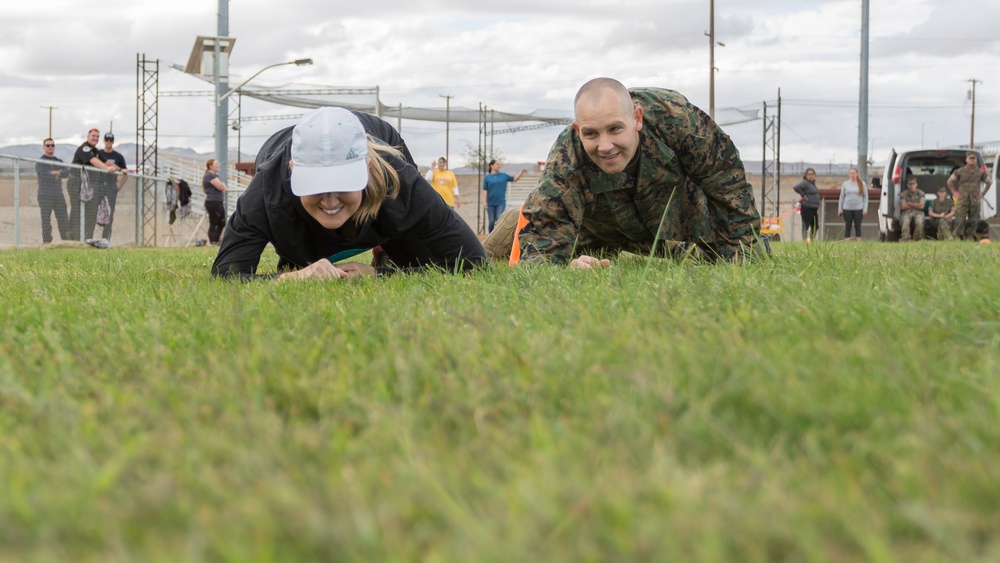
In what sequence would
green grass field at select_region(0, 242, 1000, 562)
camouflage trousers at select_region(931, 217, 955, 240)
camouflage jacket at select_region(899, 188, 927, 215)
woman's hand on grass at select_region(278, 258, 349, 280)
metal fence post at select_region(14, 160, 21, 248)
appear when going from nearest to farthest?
green grass field at select_region(0, 242, 1000, 562) < woman's hand on grass at select_region(278, 258, 349, 280) < metal fence post at select_region(14, 160, 21, 248) < camouflage trousers at select_region(931, 217, 955, 240) < camouflage jacket at select_region(899, 188, 927, 215)

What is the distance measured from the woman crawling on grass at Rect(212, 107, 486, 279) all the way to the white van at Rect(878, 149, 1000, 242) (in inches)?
725

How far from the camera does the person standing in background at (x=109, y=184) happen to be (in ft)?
52.7

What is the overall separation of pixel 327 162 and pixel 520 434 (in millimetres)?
2943

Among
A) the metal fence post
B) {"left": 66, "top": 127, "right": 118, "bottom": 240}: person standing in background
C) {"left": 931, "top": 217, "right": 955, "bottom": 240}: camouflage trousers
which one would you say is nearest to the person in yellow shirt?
{"left": 66, "top": 127, "right": 118, "bottom": 240}: person standing in background

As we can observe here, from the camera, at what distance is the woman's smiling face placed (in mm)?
4391

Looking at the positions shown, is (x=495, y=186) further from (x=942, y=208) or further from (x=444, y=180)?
(x=942, y=208)

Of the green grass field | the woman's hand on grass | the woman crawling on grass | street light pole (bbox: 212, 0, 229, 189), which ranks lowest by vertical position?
the green grass field

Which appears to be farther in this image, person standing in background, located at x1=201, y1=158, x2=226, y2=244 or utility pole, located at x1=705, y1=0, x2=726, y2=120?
utility pole, located at x1=705, y1=0, x2=726, y2=120

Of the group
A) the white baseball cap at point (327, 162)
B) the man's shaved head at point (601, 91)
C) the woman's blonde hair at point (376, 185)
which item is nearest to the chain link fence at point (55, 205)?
the woman's blonde hair at point (376, 185)

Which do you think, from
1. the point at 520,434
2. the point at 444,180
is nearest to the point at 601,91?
the point at 520,434

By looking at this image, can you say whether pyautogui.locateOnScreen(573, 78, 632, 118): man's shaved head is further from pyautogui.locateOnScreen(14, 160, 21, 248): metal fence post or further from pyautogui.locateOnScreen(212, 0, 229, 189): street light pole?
pyautogui.locateOnScreen(212, 0, 229, 189): street light pole

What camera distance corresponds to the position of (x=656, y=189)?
5.55 meters

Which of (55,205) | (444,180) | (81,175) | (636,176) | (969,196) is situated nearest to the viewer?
(636,176)

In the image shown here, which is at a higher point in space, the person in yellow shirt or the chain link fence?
the person in yellow shirt
